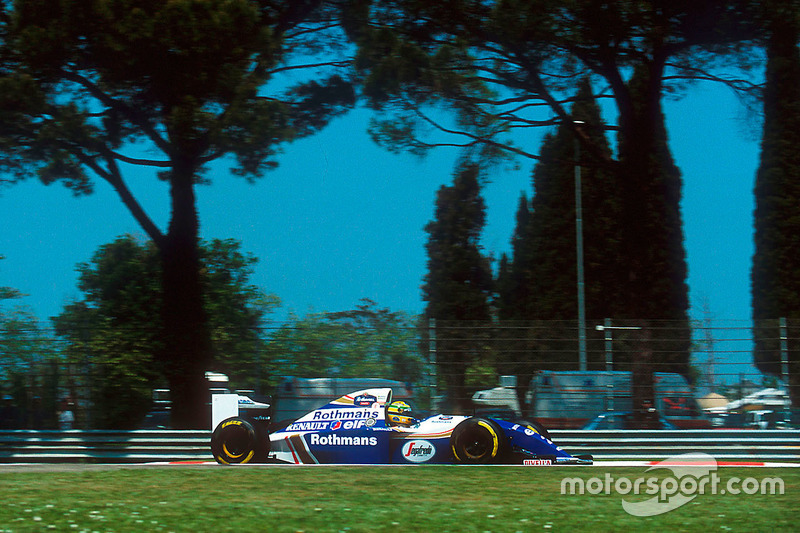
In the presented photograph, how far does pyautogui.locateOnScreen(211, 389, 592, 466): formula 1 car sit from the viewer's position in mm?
9320

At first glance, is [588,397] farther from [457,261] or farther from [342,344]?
[457,261]

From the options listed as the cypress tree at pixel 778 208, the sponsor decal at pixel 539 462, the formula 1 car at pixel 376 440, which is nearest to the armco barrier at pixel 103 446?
the formula 1 car at pixel 376 440

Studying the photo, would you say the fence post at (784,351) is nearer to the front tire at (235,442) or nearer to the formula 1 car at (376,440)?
the formula 1 car at (376,440)

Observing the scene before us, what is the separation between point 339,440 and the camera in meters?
9.77

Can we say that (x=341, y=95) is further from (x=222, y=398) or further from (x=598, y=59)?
(x=222, y=398)

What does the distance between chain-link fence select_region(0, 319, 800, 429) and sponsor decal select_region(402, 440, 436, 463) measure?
118 cm

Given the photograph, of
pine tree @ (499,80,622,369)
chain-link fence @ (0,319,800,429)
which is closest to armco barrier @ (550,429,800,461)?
chain-link fence @ (0,319,800,429)

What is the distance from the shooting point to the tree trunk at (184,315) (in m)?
12.0

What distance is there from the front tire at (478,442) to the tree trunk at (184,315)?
4005 mm

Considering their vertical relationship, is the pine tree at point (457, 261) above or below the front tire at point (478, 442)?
above

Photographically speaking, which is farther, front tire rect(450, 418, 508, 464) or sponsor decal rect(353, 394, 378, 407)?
sponsor decal rect(353, 394, 378, 407)

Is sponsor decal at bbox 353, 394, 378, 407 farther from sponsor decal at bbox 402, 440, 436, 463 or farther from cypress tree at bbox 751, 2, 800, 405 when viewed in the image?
cypress tree at bbox 751, 2, 800, 405

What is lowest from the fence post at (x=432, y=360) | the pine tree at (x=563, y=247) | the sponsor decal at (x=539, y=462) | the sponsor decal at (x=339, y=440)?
the sponsor decal at (x=539, y=462)

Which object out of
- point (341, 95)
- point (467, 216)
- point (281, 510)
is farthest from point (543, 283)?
point (281, 510)
